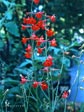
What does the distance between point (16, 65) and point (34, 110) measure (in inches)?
22.4

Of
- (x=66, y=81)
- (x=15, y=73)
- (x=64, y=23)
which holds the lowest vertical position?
(x=66, y=81)

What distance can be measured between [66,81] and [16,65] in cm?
99

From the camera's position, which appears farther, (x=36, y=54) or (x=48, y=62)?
(x=36, y=54)

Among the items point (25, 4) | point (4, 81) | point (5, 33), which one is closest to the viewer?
point (4, 81)

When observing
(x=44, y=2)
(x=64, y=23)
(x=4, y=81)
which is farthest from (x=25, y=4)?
(x=4, y=81)

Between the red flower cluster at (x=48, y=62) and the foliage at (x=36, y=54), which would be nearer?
the red flower cluster at (x=48, y=62)

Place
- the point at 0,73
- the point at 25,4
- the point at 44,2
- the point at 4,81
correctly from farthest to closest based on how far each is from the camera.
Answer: the point at 44,2, the point at 25,4, the point at 0,73, the point at 4,81

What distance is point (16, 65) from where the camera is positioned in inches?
120

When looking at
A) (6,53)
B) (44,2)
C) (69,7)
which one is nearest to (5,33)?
(6,53)

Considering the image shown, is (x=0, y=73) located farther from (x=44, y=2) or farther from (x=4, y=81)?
A: (x=44, y=2)

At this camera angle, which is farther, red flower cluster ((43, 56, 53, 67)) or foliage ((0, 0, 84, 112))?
foliage ((0, 0, 84, 112))

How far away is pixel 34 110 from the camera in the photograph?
2.58m

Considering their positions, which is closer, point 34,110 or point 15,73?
point 34,110

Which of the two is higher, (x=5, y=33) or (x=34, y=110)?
(x=5, y=33)
